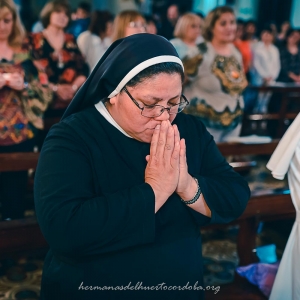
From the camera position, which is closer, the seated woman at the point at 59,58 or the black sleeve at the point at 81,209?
the black sleeve at the point at 81,209

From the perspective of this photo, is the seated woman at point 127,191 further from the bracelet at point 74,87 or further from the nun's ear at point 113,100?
the bracelet at point 74,87

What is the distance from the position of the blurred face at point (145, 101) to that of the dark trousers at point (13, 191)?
6.50 feet

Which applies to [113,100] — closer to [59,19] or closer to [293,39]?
[59,19]

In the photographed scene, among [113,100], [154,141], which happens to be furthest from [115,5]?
[154,141]

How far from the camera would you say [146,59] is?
5.20 ft

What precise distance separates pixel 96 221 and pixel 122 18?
331cm

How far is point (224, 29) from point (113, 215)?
3.33m

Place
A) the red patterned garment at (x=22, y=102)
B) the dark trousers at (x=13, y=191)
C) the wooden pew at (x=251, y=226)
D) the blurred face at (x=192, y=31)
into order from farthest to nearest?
the blurred face at (x=192, y=31)
the dark trousers at (x=13, y=191)
the red patterned garment at (x=22, y=102)
the wooden pew at (x=251, y=226)

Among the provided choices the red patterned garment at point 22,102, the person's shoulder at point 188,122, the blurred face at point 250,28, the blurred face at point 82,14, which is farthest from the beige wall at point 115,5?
the person's shoulder at point 188,122

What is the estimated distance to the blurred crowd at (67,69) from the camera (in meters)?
3.41

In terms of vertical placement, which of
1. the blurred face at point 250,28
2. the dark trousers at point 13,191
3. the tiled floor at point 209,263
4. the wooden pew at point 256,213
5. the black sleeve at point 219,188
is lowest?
the tiled floor at point 209,263

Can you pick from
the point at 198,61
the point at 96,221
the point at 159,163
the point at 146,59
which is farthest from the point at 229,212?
the point at 198,61

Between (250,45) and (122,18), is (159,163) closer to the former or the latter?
(122,18)

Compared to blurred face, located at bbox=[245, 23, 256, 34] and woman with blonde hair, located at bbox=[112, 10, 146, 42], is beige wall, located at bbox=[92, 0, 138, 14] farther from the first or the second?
woman with blonde hair, located at bbox=[112, 10, 146, 42]
